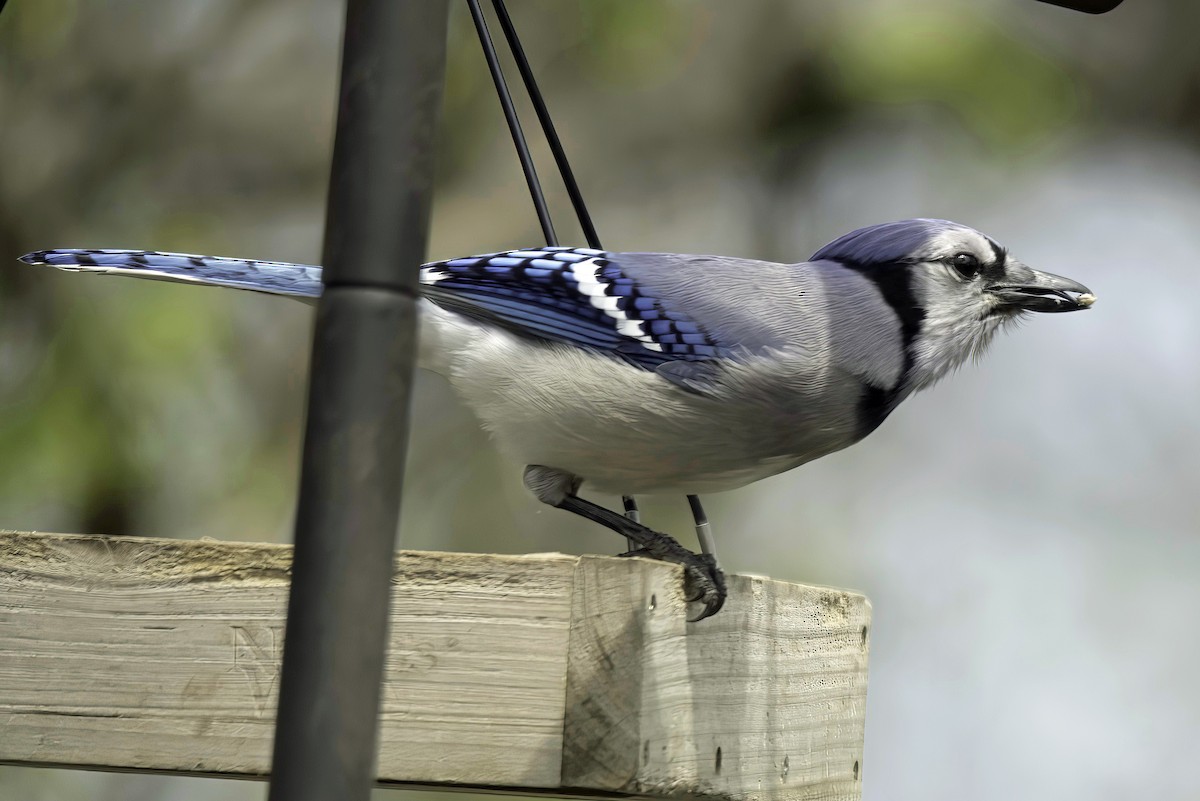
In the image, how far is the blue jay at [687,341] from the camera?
1.43m

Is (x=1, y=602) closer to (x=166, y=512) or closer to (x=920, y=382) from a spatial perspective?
(x=920, y=382)

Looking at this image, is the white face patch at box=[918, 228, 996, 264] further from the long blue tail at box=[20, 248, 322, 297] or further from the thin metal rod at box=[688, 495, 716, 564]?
the long blue tail at box=[20, 248, 322, 297]

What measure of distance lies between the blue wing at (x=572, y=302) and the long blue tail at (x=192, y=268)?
0.16 meters

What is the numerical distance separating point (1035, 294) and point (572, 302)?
567mm

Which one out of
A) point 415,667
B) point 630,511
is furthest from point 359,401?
point 630,511

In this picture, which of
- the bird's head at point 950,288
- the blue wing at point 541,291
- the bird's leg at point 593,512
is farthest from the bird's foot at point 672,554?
the bird's head at point 950,288

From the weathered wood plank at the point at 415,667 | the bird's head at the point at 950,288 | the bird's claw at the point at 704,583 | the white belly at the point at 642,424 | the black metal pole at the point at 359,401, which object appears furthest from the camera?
the bird's head at the point at 950,288

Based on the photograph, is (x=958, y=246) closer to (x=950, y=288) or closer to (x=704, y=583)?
(x=950, y=288)

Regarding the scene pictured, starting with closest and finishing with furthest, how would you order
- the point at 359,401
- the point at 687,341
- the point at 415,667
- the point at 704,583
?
the point at 359,401 → the point at 415,667 → the point at 704,583 → the point at 687,341

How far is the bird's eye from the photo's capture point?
1560mm

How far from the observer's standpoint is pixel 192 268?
149 centimetres

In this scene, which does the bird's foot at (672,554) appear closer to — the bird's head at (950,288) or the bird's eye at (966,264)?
the bird's head at (950,288)

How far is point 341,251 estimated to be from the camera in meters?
0.52

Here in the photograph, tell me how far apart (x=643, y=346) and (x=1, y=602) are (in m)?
0.73
